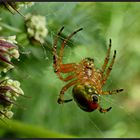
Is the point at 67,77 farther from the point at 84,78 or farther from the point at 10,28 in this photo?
the point at 10,28

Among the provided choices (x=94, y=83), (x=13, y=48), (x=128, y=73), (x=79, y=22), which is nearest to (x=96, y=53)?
(x=79, y=22)

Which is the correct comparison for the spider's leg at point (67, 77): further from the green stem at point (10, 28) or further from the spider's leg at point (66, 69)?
the green stem at point (10, 28)

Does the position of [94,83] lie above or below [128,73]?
below

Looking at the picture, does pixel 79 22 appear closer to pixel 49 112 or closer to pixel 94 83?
pixel 94 83

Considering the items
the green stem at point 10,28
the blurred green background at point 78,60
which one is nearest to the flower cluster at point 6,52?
the blurred green background at point 78,60

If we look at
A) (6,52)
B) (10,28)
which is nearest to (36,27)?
(10,28)
